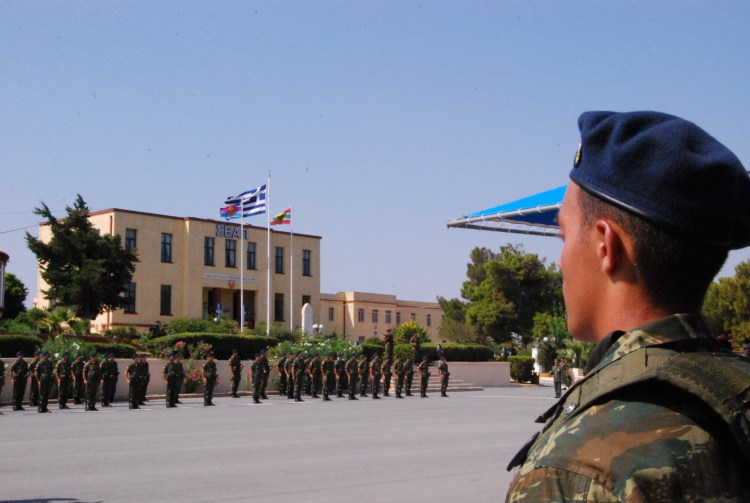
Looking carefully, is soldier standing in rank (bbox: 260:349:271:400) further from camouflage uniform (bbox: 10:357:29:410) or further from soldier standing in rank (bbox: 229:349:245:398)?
camouflage uniform (bbox: 10:357:29:410)

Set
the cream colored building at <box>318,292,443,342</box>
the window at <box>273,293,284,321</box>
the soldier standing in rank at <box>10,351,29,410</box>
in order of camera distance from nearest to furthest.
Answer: the soldier standing in rank at <box>10,351,29,410</box> → the window at <box>273,293,284,321</box> → the cream colored building at <box>318,292,443,342</box>

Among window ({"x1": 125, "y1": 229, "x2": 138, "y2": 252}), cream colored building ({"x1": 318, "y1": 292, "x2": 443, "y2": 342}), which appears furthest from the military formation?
cream colored building ({"x1": 318, "y1": 292, "x2": 443, "y2": 342})

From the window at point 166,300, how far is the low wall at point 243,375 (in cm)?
2015

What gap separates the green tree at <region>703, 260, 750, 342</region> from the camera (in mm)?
49781

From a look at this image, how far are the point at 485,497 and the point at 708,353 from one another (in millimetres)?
7841

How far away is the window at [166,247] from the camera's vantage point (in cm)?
5506

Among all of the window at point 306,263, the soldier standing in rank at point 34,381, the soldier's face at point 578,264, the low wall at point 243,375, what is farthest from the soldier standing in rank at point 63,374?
the window at point 306,263

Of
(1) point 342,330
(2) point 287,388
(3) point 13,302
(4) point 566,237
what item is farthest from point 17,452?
(1) point 342,330

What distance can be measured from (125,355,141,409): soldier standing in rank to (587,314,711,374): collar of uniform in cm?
2431

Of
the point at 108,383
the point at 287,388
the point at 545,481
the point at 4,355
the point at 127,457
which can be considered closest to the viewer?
the point at 545,481

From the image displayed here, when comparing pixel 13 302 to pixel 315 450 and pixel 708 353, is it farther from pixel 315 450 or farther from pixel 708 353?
pixel 708 353

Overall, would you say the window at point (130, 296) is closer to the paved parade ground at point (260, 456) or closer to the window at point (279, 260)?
the window at point (279, 260)

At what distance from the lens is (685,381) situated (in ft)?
4.58

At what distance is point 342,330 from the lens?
70.4 metres
